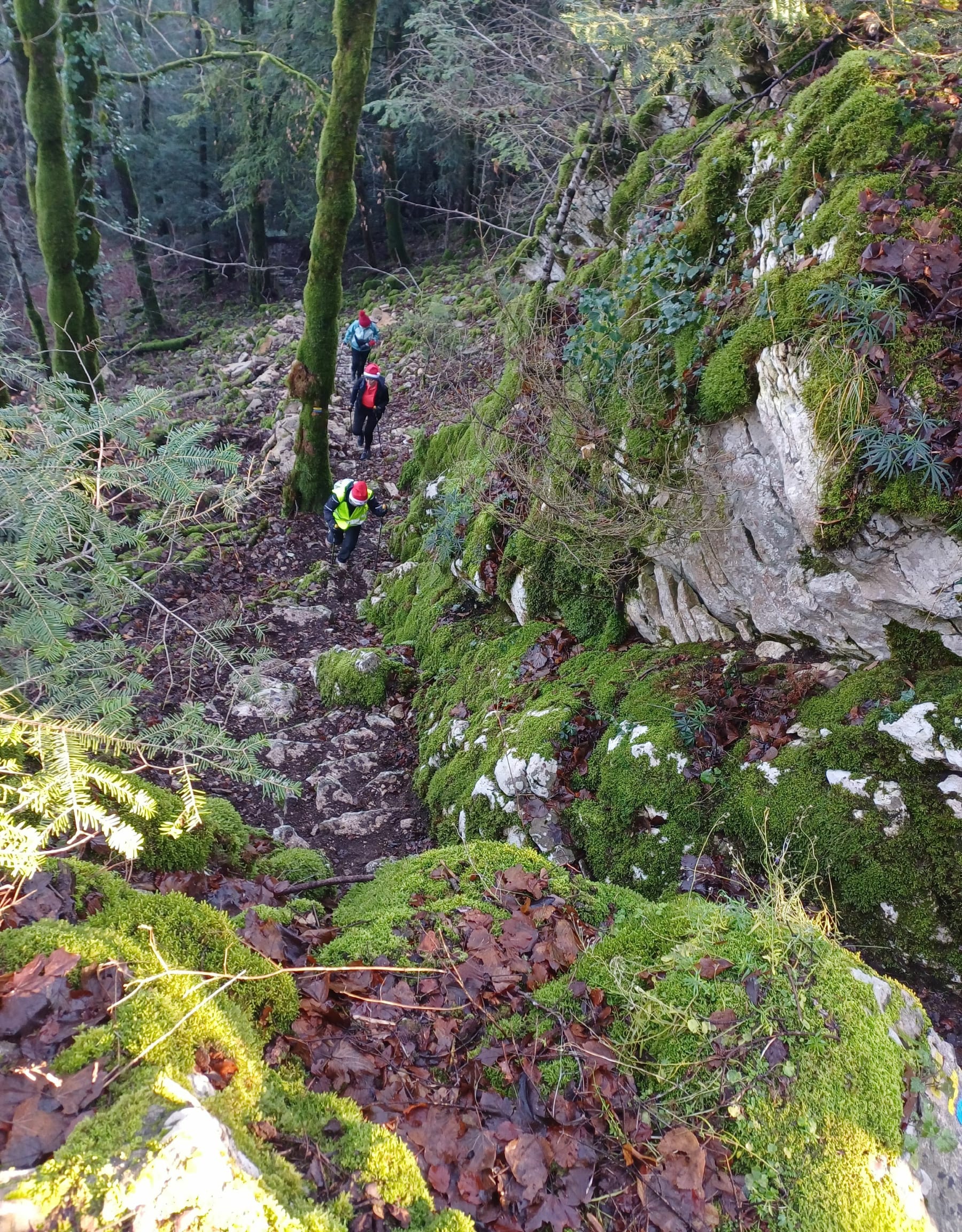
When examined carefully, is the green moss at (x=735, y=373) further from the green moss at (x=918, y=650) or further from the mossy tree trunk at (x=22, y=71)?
the mossy tree trunk at (x=22, y=71)

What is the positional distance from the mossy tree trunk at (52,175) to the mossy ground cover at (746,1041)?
9901 mm

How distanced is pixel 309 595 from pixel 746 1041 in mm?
8423

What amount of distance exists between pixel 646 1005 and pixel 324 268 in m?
10.5

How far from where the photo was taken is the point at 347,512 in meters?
9.36

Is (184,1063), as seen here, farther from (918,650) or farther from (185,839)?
(918,650)

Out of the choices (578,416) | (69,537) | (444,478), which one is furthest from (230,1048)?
(444,478)

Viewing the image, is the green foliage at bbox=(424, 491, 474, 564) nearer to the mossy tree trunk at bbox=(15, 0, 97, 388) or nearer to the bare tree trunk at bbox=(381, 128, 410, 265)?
the mossy tree trunk at bbox=(15, 0, 97, 388)

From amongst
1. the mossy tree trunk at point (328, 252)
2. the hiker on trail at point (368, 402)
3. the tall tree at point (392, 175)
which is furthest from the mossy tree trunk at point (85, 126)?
the tall tree at point (392, 175)

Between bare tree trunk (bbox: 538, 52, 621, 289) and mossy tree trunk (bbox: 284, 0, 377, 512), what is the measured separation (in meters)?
3.10

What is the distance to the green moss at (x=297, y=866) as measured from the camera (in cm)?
389

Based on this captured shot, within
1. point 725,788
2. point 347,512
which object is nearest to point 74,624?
point 725,788

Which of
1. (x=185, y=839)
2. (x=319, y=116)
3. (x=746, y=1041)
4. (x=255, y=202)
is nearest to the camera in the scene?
(x=746, y=1041)

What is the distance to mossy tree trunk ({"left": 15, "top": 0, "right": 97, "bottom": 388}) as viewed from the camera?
31.4 feet

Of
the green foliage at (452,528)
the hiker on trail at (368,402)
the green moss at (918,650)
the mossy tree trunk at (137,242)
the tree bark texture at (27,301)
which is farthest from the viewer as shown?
the tree bark texture at (27,301)
